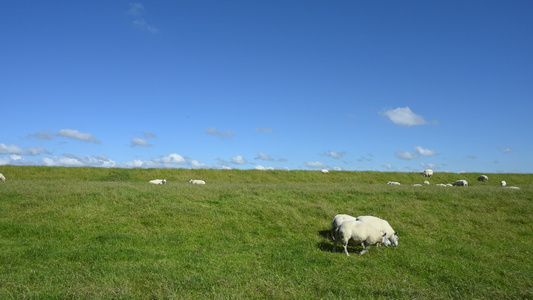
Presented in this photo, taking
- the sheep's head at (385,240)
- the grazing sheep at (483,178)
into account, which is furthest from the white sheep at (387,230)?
the grazing sheep at (483,178)

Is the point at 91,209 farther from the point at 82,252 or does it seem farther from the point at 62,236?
the point at 82,252

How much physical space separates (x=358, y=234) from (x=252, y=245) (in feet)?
15.1

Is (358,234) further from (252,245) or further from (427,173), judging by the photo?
(427,173)

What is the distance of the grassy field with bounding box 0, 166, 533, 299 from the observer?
10.3 m

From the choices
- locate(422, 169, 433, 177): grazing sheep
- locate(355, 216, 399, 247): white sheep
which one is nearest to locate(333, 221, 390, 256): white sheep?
locate(355, 216, 399, 247): white sheep

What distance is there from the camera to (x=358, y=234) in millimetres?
14422

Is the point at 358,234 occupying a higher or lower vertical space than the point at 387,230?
higher

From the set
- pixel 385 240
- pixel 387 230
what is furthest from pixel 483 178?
pixel 385 240

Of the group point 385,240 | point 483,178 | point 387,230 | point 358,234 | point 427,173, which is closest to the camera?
point 358,234

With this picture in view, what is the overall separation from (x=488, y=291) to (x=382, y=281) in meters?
3.00

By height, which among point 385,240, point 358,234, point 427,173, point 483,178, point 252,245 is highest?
point 427,173

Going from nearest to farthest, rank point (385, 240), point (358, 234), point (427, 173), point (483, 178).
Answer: point (358, 234) < point (385, 240) < point (483, 178) < point (427, 173)

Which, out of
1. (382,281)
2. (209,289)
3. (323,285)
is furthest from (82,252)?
(382,281)

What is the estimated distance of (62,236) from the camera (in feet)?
54.0
